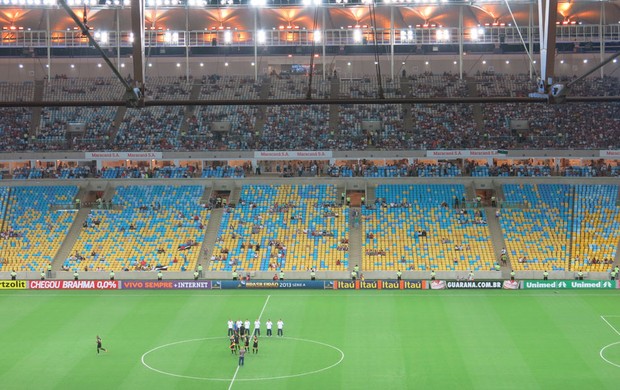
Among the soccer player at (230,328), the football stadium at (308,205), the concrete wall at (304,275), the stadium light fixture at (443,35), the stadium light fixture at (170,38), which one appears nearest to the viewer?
the football stadium at (308,205)

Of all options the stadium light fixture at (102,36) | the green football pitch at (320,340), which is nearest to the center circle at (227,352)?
the green football pitch at (320,340)

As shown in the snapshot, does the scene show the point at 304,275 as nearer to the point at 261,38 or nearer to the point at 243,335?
the point at 243,335

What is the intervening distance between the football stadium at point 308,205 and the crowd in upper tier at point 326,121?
26 centimetres

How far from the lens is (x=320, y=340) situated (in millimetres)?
46375

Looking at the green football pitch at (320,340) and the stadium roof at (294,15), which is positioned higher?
the stadium roof at (294,15)

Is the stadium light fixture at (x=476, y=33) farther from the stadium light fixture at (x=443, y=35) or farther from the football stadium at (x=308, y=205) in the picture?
the stadium light fixture at (x=443, y=35)

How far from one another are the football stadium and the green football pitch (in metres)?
0.19

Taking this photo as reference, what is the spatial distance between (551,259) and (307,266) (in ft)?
58.0

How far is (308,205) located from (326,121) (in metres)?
11.3

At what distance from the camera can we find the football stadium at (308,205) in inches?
1731

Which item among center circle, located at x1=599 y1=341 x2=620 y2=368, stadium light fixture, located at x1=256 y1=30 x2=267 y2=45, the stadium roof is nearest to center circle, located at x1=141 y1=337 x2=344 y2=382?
center circle, located at x1=599 y1=341 x2=620 y2=368

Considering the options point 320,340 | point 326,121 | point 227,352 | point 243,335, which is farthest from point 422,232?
point 227,352

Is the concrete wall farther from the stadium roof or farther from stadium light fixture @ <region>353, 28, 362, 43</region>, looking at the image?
stadium light fixture @ <region>353, 28, 362, 43</region>

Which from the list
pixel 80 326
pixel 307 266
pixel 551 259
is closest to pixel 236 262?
pixel 307 266
